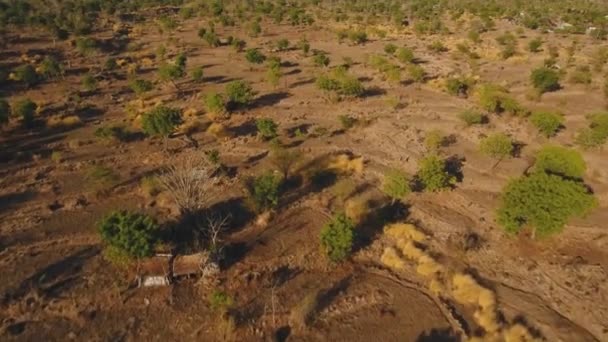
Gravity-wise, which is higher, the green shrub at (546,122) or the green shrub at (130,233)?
the green shrub at (130,233)

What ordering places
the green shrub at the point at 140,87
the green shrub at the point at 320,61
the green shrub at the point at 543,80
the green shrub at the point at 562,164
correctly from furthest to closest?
1. the green shrub at the point at 320,61
2. the green shrub at the point at 543,80
3. the green shrub at the point at 140,87
4. the green shrub at the point at 562,164

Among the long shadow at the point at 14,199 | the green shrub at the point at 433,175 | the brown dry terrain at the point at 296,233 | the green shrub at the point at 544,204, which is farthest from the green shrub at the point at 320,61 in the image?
the long shadow at the point at 14,199

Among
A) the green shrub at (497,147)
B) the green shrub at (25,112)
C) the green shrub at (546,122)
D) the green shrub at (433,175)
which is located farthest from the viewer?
the green shrub at (25,112)

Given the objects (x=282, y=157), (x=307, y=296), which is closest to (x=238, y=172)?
(x=282, y=157)

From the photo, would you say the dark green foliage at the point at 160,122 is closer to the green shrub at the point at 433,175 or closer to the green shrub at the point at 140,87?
the green shrub at the point at 140,87

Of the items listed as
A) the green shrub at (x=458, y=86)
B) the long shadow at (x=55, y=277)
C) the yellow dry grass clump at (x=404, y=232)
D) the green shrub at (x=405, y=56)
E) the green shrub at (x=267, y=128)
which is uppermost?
the long shadow at (x=55, y=277)

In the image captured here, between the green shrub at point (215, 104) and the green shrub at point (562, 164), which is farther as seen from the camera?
the green shrub at point (215, 104)
